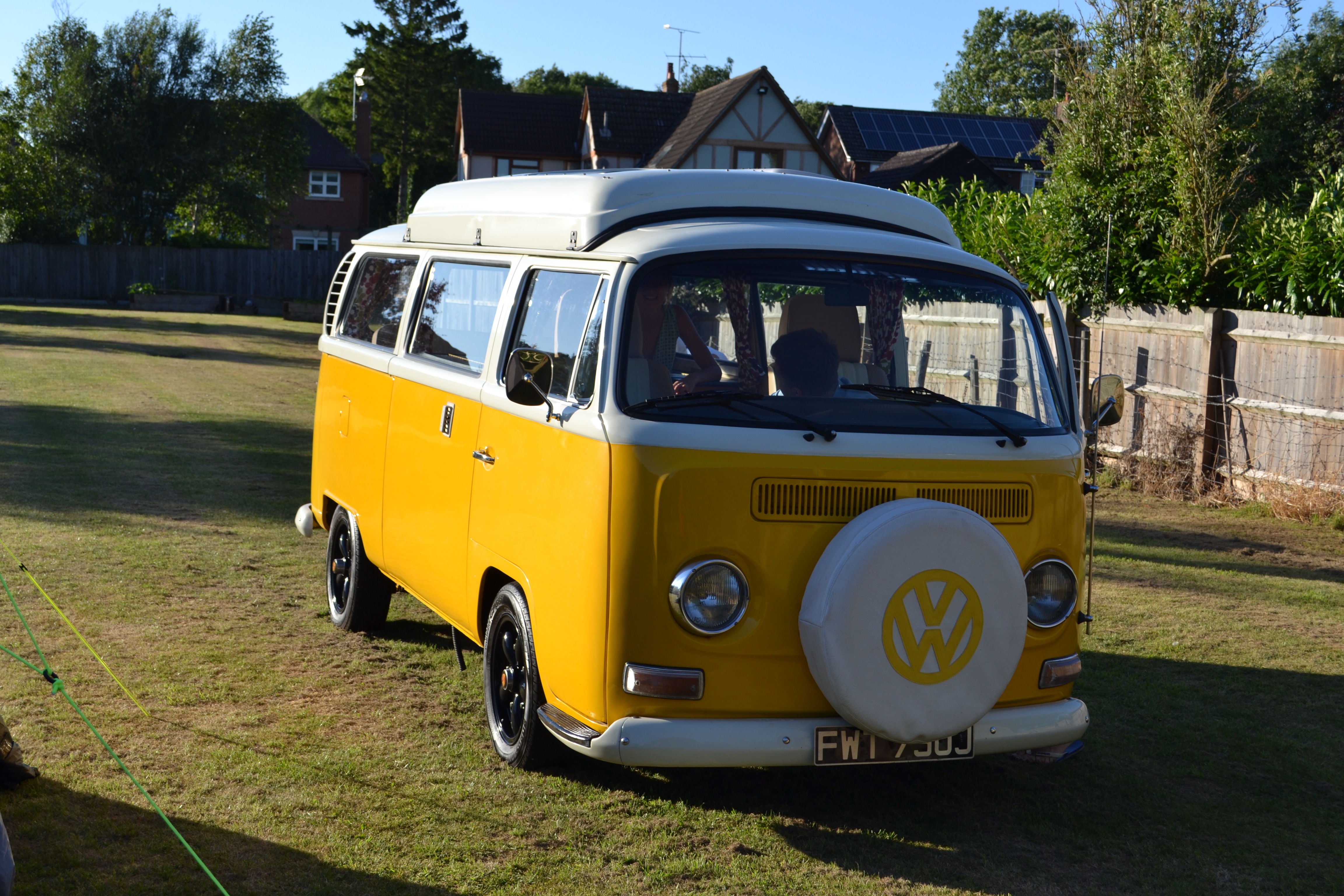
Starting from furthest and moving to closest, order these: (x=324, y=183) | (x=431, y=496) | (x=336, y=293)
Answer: (x=324, y=183) → (x=336, y=293) → (x=431, y=496)

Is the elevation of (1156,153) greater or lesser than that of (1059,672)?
greater

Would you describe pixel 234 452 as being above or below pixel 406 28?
below

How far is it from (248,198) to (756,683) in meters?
50.6

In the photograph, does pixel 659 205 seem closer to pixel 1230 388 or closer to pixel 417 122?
pixel 1230 388

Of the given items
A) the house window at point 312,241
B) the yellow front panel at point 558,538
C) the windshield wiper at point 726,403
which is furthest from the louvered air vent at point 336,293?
the house window at point 312,241

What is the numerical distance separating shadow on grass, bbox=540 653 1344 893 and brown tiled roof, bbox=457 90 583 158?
5532 cm

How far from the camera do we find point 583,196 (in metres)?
5.28

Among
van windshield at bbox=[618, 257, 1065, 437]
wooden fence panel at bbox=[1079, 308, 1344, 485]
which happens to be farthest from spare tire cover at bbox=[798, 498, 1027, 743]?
wooden fence panel at bbox=[1079, 308, 1344, 485]

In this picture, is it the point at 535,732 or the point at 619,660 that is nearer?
the point at 619,660

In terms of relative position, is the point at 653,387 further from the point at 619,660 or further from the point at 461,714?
the point at 461,714

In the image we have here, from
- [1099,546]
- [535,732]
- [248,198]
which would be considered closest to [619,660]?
[535,732]

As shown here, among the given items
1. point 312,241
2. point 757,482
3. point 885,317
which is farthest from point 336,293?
point 312,241

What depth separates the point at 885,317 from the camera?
16.8 ft

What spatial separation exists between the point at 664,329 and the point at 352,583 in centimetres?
335
